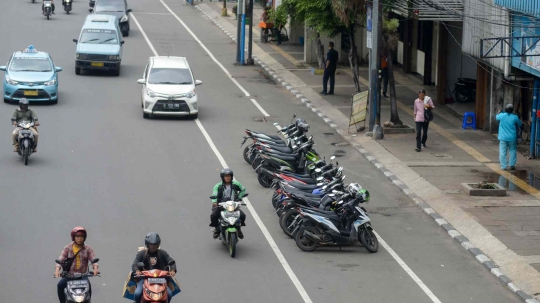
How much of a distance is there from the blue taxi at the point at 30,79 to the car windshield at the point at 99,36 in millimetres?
5567

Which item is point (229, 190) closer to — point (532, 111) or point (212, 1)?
point (532, 111)

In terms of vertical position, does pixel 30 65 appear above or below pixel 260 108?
above

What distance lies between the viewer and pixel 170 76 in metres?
29.2

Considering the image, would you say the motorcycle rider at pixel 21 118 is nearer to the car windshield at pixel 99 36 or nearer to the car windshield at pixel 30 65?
the car windshield at pixel 30 65

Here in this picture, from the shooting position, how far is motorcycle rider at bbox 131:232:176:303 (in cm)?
1189

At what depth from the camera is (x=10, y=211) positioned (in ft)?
59.6

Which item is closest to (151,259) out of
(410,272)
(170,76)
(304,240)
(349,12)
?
(304,240)

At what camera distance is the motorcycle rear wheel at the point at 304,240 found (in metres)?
16.6

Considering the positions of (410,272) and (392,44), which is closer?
(410,272)

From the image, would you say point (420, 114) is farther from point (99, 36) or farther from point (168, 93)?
point (99, 36)

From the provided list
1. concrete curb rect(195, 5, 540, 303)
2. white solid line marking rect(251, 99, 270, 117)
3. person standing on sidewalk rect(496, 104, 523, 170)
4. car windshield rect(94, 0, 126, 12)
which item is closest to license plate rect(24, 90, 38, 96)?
white solid line marking rect(251, 99, 270, 117)

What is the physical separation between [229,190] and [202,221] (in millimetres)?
1803

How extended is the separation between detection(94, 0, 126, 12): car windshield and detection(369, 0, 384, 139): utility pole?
77.6ft

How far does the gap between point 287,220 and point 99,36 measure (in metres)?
20.9
